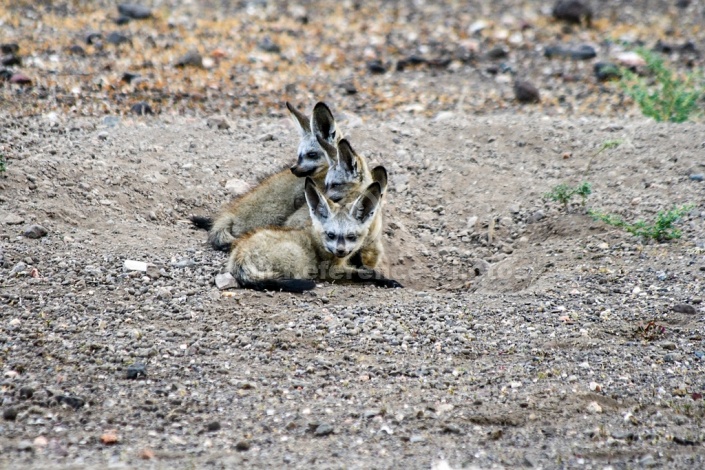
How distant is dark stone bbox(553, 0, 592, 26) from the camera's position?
12.9 meters

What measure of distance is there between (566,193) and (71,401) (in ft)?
14.7

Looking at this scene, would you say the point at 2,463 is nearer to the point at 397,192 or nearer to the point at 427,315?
the point at 427,315

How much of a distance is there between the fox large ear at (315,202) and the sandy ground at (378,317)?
0.72 m

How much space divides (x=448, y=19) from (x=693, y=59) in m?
3.91

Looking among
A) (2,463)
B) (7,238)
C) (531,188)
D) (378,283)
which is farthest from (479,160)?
(2,463)

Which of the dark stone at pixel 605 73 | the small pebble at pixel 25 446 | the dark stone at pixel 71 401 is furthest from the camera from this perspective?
the dark stone at pixel 605 73

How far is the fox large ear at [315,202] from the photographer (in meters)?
6.21

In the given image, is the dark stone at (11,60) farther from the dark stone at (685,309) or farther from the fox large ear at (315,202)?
the dark stone at (685,309)

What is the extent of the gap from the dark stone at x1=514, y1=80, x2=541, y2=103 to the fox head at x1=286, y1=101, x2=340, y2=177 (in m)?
3.93

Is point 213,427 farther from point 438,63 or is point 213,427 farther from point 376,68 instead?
point 438,63

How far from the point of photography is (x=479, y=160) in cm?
791

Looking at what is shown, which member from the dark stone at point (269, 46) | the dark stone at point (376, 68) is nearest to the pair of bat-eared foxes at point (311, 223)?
the dark stone at point (376, 68)

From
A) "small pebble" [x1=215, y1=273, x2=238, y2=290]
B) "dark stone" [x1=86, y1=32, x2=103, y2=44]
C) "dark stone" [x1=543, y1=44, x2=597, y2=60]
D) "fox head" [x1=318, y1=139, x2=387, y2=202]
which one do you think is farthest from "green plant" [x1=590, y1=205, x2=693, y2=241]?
"dark stone" [x1=86, y1=32, x2=103, y2=44]

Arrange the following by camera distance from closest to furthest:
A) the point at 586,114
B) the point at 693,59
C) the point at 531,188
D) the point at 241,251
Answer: the point at 241,251, the point at 531,188, the point at 586,114, the point at 693,59
